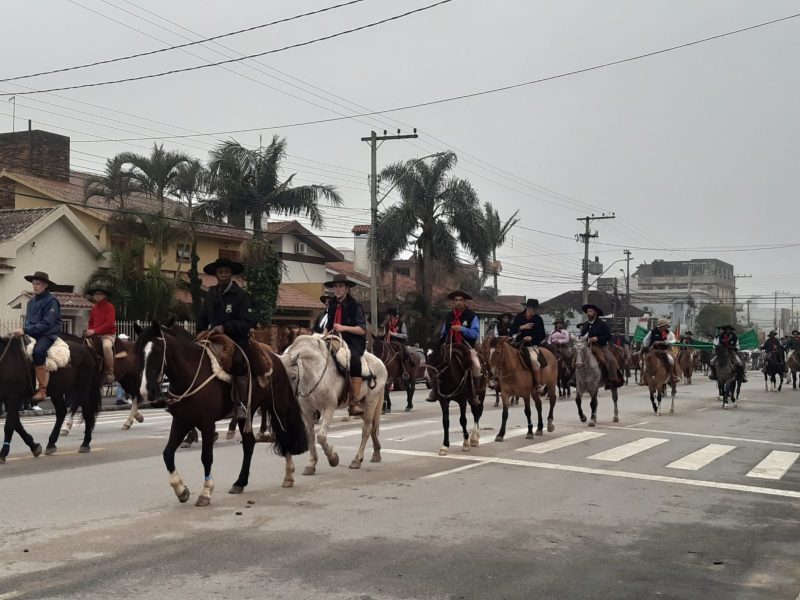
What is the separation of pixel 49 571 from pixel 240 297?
4.16m

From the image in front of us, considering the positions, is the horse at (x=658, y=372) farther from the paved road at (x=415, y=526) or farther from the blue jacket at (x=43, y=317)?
the blue jacket at (x=43, y=317)

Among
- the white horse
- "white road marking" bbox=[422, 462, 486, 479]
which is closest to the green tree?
"white road marking" bbox=[422, 462, 486, 479]

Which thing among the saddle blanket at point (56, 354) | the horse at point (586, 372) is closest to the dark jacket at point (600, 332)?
the horse at point (586, 372)

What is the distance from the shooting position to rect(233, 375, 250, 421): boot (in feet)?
Answer: 32.6

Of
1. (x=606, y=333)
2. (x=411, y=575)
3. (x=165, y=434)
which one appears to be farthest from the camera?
(x=606, y=333)

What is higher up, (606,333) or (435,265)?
(435,265)

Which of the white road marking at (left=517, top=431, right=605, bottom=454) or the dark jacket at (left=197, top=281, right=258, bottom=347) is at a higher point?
the dark jacket at (left=197, top=281, right=258, bottom=347)

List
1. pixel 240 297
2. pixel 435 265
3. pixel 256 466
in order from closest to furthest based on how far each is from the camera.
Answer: pixel 240 297 → pixel 256 466 → pixel 435 265

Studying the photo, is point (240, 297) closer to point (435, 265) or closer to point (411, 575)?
point (411, 575)

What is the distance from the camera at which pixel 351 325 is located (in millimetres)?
12180

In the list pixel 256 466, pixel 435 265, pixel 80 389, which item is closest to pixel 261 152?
pixel 435 265

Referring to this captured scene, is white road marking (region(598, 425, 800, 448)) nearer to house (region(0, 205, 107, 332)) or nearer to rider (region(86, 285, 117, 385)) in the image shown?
rider (region(86, 285, 117, 385))

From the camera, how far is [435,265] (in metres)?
49.0

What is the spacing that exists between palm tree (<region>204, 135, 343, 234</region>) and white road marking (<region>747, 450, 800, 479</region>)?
27.6 m
